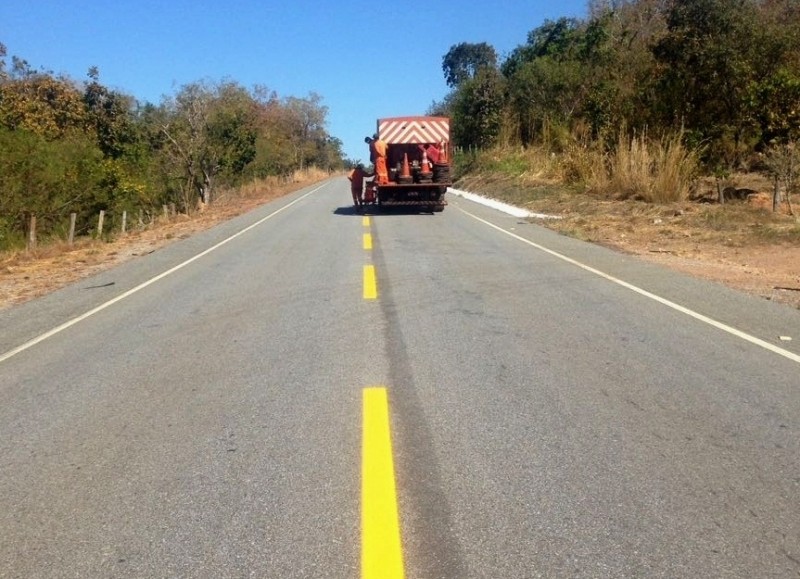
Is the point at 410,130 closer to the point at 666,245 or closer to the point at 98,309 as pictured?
the point at 666,245

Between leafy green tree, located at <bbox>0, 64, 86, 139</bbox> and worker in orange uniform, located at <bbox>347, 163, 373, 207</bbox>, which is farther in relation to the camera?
leafy green tree, located at <bbox>0, 64, 86, 139</bbox>

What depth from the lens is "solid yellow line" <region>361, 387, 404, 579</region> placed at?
11.1 ft

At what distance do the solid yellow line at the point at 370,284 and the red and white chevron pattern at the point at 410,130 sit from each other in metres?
13.4

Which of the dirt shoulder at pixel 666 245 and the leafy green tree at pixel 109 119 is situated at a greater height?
the leafy green tree at pixel 109 119

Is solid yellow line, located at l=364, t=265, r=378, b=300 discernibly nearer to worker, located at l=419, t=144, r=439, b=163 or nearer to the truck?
the truck

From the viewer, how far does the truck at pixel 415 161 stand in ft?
83.4

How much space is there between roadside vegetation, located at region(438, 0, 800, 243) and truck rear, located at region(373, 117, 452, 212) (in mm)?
4367

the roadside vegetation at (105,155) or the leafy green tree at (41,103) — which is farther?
the leafy green tree at (41,103)

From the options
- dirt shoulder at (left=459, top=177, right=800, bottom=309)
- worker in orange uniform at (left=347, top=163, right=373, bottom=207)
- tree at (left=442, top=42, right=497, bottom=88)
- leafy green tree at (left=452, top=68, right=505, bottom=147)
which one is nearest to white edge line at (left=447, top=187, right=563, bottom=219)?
dirt shoulder at (left=459, top=177, right=800, bottom=309)

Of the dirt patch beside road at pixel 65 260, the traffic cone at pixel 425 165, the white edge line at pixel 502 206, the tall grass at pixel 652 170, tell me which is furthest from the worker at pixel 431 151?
the dirt patch beside road at pixel 65 260

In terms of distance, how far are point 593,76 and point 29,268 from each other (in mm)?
30686

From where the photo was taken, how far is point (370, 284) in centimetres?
1136

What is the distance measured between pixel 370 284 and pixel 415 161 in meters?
15.4

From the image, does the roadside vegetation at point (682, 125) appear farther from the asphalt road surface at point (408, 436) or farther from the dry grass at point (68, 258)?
the dry grass at point (68, 258)
